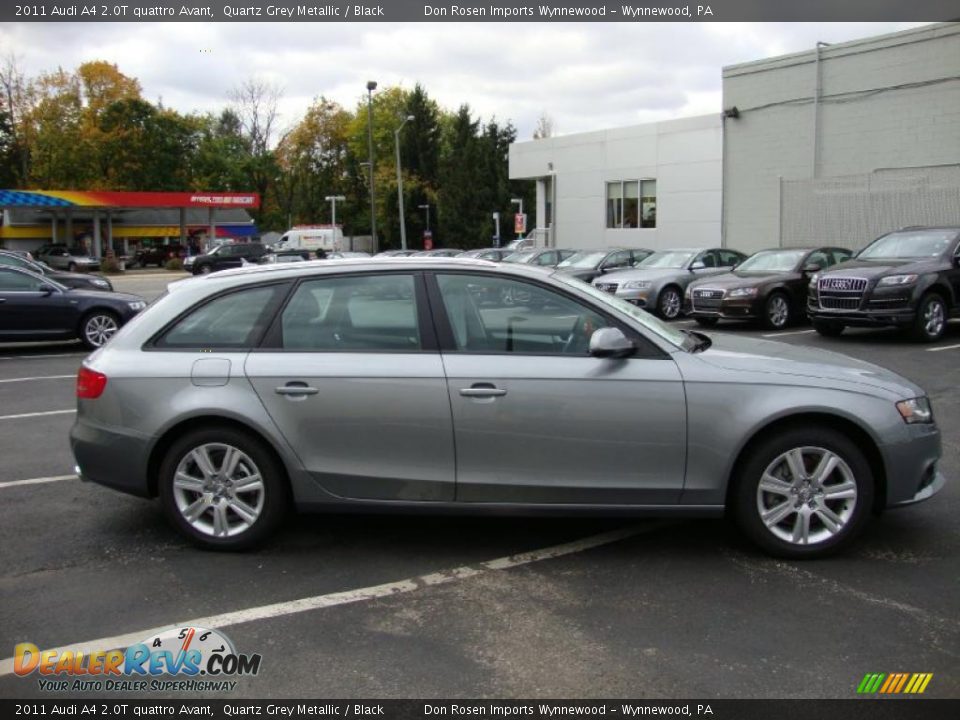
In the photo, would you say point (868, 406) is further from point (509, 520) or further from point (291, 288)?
point (291, 288)

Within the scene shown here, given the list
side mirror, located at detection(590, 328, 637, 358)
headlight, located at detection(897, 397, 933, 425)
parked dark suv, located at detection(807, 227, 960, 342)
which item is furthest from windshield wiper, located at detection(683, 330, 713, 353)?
parked dark suv, located at detection(807, 227, 960, 342)

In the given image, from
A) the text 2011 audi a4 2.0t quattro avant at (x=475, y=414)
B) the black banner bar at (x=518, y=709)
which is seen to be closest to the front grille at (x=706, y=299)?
the text 2011 audi a4 2.0t quattro avant at (x=475, y=414)

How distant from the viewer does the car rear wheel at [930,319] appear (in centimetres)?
1305

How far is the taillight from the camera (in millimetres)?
4750

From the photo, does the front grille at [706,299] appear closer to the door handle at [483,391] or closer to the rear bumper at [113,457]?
the door handle at [483,391]

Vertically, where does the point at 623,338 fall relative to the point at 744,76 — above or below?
below

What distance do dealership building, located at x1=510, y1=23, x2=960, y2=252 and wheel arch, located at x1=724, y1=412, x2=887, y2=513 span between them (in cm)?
1944

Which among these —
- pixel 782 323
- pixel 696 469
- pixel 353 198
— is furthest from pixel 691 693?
pixel 353 198

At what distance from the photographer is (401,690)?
329cm

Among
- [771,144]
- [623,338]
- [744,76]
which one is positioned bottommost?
[623,338]

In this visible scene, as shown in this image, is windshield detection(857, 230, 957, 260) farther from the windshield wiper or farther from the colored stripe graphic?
the colored stripe graphic

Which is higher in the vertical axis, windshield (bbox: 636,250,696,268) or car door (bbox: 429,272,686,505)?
windshield (bbox: 636,250,696,268)

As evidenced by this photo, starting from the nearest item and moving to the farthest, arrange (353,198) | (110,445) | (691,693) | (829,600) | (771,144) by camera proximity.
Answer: (691,693)
(829,600)
(110,445)
(771,144)
(353,198)

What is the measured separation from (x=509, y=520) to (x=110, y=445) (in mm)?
2308
